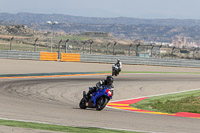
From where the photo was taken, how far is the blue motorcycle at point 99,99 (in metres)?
14.1

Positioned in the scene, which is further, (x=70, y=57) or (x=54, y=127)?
(x=70, y=57)

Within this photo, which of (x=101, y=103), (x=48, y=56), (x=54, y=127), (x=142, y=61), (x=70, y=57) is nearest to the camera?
(x=54, y=127)

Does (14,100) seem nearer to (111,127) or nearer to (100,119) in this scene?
(100,119)

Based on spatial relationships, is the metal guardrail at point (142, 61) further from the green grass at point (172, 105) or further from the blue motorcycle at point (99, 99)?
the blue motorcycle at point (99, 99)

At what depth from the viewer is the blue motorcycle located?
1415 cm

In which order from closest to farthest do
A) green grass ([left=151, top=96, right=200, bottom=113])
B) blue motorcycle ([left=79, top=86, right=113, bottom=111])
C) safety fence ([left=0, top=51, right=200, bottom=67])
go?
blue motorcycle ([left=79, top=86, right=113, bottom=111]) < green grass ([left=151, top=96, right=200, bottom=113]) < safety fence ([left=0, top=51, right=200, bottom=67])

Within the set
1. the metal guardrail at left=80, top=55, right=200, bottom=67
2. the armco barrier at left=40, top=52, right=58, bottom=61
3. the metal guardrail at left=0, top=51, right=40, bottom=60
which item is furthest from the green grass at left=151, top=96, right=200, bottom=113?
the metal guardrail at left=0, top=51, right=40, bottom=60

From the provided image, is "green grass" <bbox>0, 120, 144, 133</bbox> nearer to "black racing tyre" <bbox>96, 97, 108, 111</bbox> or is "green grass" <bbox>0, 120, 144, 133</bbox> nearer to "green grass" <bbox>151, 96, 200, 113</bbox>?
"black racing tyre" <bbox>96, 97, 108, 111</bbox>

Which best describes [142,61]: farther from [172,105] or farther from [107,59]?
[172,105]

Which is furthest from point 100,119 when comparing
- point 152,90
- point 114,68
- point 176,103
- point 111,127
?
point 114,68

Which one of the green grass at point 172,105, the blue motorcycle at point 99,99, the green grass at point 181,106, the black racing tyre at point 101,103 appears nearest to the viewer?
the blue motorcycle at point 99,99

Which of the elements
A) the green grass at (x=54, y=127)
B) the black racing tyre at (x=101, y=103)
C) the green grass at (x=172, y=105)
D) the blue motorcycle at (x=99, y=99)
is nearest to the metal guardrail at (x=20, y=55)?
the green grass at (x=172, y=105)

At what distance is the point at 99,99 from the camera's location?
14531mm

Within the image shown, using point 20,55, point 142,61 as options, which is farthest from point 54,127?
point 20,55
